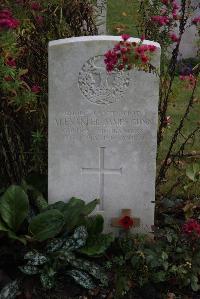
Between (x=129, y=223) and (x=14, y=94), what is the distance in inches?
44.8

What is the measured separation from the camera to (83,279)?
13.6ft

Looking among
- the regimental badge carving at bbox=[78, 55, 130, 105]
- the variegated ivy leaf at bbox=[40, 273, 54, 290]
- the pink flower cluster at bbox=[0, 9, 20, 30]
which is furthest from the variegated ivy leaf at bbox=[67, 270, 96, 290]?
the pink flower cluster at bbox=[0, 9, 20, 30]

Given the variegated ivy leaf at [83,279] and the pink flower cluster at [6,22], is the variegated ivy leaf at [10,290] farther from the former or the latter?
the pink flower cluster at [6,22]

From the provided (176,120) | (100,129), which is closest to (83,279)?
(100,129)

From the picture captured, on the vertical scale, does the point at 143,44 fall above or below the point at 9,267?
above

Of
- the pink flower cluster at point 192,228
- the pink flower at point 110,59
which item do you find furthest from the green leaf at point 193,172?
the pink flower at point 110,59

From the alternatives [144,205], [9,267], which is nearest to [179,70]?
[144,205]

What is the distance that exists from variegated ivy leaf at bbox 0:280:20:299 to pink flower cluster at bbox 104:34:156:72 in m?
1.41

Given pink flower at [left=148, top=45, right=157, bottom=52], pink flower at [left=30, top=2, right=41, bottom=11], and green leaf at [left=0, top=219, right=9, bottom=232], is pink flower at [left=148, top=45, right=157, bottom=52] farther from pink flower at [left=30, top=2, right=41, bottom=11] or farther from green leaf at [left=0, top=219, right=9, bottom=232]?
green leaf at [left=0, top=219, right=9, bottom=232]

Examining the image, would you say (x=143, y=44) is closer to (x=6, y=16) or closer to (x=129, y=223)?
(x=6, y=16)

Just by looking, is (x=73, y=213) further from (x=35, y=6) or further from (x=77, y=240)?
(x=35, y=6)

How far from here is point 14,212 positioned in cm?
438

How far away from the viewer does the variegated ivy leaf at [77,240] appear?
428 cm

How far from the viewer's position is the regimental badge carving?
14.0 ft
